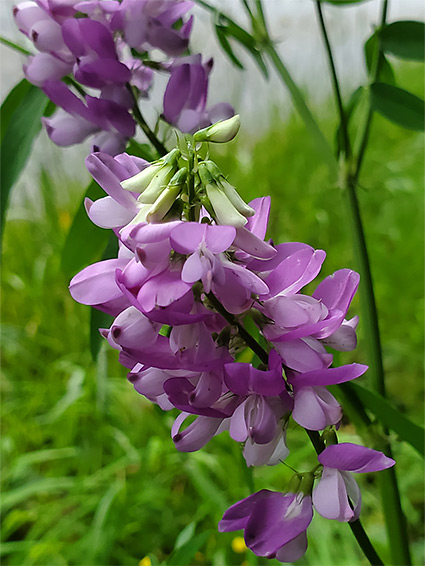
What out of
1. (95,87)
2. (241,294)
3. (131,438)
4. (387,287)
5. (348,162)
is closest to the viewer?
(241,294)

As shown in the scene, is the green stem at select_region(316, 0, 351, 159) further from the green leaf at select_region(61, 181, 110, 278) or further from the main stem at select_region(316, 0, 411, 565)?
the green leaf at select_region(61, 181, 110, 278)

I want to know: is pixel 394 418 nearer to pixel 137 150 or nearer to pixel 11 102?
pixel 137 150

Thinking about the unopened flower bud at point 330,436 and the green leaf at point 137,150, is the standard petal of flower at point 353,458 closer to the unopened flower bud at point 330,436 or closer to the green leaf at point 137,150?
the unopened flower bud at point 330,436

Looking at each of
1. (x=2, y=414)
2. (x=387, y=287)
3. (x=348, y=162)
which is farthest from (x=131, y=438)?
(x=348, y=162)

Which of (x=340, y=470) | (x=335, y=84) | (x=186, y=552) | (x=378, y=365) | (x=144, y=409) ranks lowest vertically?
(x=144, y=409)

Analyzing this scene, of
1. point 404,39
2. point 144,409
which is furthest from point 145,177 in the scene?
point 144,409

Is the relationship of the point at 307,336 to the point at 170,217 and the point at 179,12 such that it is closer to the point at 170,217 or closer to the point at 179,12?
the point at 170,217
